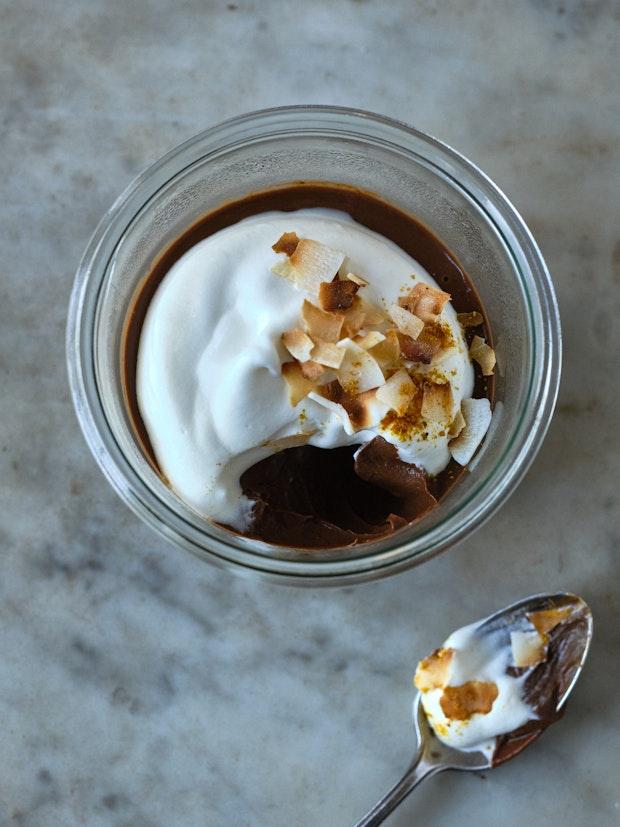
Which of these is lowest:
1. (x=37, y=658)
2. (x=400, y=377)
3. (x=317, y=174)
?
(x=400, y=377)

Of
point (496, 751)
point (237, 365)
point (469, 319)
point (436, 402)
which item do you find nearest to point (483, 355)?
point (469, 319)

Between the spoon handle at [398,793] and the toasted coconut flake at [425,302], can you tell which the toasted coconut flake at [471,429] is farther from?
the spoon handle at [398,793]

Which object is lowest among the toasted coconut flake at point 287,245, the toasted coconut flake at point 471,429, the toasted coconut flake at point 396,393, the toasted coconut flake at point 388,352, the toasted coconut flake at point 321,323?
the toasted coconut flake at point 471,429

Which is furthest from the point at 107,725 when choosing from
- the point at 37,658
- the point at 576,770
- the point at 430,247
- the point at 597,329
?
the point at 597,329

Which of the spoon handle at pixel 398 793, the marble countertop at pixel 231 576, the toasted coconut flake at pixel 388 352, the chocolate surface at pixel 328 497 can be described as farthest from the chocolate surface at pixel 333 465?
the spoon handle at pixel 398 793

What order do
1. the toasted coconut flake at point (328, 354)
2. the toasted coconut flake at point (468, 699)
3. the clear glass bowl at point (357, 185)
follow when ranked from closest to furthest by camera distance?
the toasted coconut flake at point (328, 354) < the clear glass bowl at point (357, 185) < the toasted coconut flake at point (468, 699)

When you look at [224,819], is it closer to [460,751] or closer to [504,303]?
[460,751]

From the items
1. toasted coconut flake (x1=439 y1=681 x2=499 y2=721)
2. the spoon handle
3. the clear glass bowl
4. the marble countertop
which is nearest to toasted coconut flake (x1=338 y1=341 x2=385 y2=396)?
the clear glass bowl
